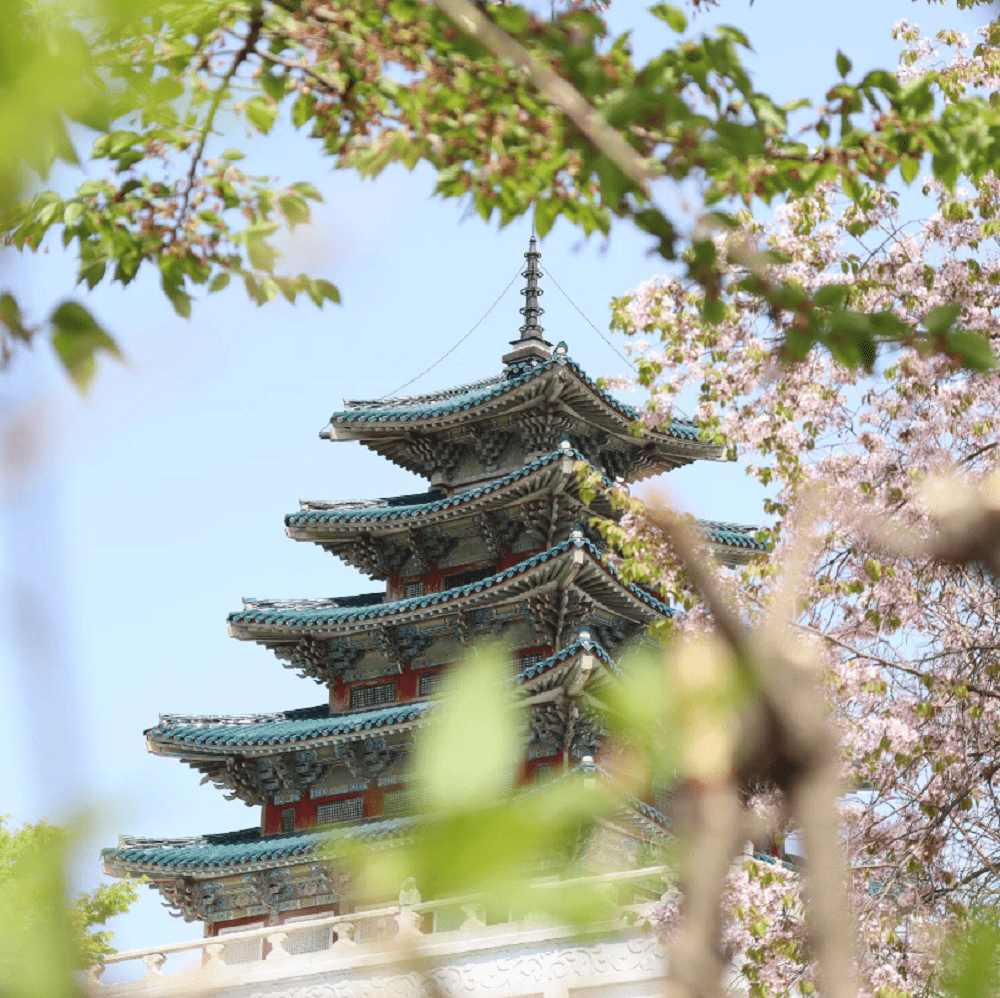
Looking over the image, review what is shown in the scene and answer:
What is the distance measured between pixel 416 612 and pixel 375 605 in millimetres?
1253

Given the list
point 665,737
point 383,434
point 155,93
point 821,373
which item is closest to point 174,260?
point 155,93

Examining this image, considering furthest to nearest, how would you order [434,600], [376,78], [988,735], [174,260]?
1. [434,600]
2. [988,735]
3. [174,260]
4. [376,78]

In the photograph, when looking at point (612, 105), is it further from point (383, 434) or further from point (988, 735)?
A: point (383, 434)

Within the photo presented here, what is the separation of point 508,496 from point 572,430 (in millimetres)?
2129

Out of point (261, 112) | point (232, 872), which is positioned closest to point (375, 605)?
point (232, 872)

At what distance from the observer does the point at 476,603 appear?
1986 cm

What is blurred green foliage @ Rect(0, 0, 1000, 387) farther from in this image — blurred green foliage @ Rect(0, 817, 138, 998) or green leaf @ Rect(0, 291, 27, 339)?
blurred green foliage @ Rect(0, 817, 138, 998)

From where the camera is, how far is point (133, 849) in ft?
66.6

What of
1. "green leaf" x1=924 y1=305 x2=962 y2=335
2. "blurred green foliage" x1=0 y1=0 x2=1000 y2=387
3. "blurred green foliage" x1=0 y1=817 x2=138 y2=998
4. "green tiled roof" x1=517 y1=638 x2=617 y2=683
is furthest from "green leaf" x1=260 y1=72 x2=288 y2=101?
"green tiled roof" x1=517 y1=638 x2=617 y2=683

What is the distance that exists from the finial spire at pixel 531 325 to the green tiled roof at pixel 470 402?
313 mm

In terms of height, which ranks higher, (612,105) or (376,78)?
(376,78)

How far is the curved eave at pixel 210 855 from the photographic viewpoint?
750 inches

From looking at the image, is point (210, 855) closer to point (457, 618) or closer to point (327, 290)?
point (457, 618)

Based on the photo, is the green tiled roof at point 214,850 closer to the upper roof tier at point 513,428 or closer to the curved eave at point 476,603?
the curved eave at point 476,603
